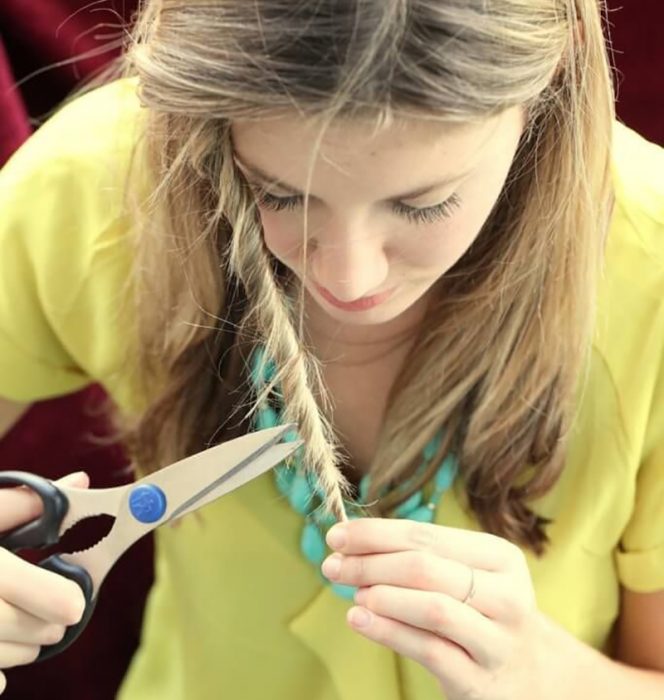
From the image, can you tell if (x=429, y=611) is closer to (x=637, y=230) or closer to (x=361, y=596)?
(x=361, y=596)

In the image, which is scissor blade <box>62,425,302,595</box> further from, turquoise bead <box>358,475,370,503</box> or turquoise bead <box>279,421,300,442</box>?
turquoise bead <box>358,475,370,503</box>

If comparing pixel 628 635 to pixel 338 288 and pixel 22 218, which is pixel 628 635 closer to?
pixel 338 288

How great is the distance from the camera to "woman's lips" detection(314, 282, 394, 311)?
1.66 feet

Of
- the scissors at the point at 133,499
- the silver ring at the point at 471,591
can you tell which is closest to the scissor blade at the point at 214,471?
the scissors at the point at 133,499

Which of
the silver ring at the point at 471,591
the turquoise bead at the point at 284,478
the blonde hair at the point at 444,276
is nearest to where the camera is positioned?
the blonde hair at the point at 444,276

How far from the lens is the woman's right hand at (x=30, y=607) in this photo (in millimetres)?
513

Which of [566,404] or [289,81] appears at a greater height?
[289,81]

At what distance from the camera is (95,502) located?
538 mm

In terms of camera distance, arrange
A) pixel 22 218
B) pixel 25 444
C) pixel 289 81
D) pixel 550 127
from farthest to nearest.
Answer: pixel 25 444, pixel 22 218, pixel 550 127, pixel 289 81

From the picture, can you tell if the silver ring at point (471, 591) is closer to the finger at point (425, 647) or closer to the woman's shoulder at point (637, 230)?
the finger at point (425, 647)

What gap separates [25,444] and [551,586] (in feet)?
1.55

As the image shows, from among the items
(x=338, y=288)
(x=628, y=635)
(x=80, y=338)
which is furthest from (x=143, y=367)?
(x=628, y=635)

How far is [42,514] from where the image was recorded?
0.54 meters

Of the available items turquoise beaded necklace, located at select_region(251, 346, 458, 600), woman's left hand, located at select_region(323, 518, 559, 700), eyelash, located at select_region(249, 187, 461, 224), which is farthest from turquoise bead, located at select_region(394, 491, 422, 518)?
eyelash, located at select_region(249, 187, 461, 224)
